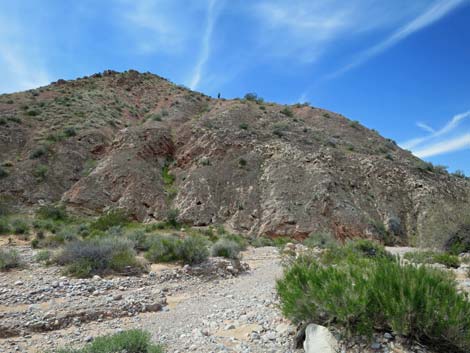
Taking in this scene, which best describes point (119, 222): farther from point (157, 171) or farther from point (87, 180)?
point (157, 171)

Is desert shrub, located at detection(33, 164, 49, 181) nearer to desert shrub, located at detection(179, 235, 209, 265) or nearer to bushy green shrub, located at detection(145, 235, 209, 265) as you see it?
bushy green shrub, located at detection(145, 235, 209, 265)

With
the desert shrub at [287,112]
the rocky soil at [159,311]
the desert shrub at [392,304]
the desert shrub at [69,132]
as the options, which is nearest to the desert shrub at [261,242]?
the rocky soil at [159,311]

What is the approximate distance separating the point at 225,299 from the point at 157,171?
20.6 metres

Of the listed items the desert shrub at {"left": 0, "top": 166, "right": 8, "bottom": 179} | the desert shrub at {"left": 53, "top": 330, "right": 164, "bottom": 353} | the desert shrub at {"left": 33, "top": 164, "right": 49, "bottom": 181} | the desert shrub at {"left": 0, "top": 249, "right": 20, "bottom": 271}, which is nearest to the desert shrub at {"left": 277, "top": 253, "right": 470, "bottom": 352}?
the desert shrub at {"left": 53, "top": 330, "right": 164, "bottom": 353}

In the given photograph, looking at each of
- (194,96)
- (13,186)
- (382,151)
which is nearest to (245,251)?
(13,186)

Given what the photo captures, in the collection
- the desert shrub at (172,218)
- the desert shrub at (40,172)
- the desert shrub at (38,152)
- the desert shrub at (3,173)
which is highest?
the desert shrub at (38,152)

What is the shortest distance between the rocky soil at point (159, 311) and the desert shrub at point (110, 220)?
304 inches

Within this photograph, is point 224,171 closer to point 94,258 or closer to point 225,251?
point 225,251

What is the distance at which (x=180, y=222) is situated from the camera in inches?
891

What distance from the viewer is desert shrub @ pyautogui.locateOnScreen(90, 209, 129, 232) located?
744 inches

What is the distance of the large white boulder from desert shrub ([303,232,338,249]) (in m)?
12.9

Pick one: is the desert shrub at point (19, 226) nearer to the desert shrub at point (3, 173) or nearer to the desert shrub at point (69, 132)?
the desert shrub at point (3, 173)

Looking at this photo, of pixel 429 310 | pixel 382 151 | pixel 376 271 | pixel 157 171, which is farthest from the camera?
pixel 382 151

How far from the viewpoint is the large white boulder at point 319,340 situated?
3.95m
